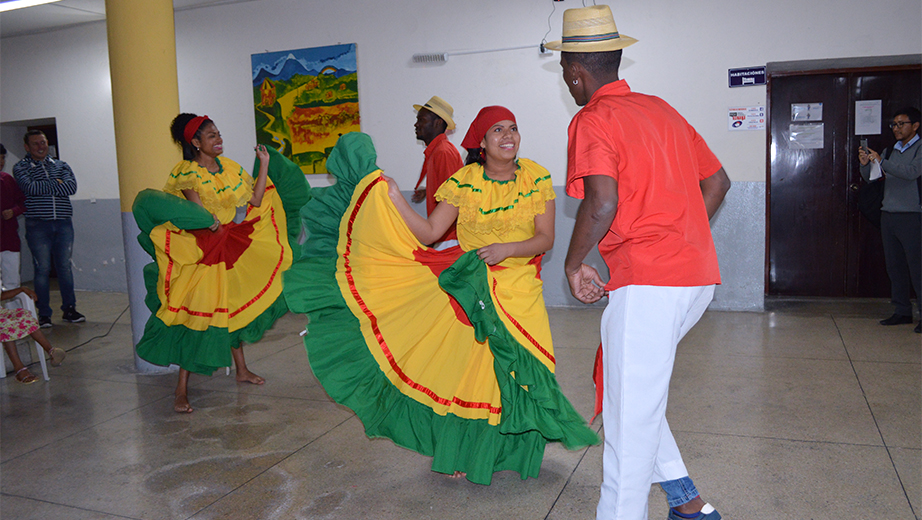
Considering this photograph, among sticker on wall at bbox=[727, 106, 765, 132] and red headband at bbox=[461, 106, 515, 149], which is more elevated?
sticker on wall at bbox=[727, 106, 765, 132]

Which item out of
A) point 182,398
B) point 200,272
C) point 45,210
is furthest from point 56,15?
point 182,398

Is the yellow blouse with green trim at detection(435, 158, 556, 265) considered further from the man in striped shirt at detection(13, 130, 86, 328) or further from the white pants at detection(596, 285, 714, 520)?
the man in striped shirt at detection(13, 130, 86, 328)

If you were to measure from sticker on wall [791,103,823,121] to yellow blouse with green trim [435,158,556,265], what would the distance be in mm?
5012

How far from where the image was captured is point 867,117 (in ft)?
22.4

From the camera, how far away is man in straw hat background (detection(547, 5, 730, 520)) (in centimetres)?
208

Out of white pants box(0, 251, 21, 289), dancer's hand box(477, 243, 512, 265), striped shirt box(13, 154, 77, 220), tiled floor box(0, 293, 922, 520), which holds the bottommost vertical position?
tiled floor box(0, 293, 922, 520)

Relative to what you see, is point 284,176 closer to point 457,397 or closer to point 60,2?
point 457,397

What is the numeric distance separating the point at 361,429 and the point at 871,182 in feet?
16.8

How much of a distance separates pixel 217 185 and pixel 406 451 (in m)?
2.14

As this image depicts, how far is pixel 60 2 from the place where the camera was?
7934 millimetres

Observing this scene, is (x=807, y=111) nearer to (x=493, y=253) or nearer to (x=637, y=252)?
(x=493, y=253)

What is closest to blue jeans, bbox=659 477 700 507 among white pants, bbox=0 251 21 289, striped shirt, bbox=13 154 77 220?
white pants, bbox=0 251 21 289

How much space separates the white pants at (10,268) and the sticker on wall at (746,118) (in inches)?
274

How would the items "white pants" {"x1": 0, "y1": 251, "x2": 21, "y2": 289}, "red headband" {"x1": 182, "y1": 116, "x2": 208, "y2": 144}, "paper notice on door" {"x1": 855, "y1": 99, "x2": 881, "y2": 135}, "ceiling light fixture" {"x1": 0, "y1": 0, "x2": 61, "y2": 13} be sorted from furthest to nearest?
"ceiling light fixture" {"x1": 0, "y1": 0, "x2": 61, "y2": 13} → "paper notice on door" {"x1": 855, "y1": 99, "x2": 881, "y2": 135} → "white pants" {"x1": 0, "y1": 251, "x2": 21, "y2": 289} → "red headband" {"x1": 182, "y1": 116, "x2": 208, "y2": 144}
